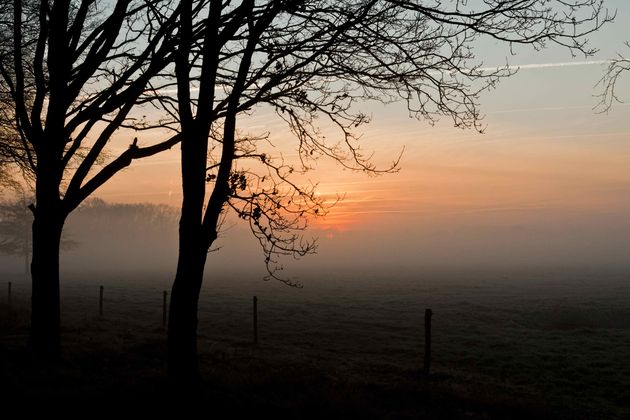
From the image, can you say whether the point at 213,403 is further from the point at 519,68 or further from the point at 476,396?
the point at 519,68

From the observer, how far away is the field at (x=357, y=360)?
9.15m

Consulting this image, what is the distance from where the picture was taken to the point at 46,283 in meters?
11.9

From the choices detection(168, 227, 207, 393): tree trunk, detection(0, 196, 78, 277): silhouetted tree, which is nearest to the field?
detection(168, 227, 207, 393): tree trunk

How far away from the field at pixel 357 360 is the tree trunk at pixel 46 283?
1.86 ft

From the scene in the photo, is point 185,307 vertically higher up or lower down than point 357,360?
higher up

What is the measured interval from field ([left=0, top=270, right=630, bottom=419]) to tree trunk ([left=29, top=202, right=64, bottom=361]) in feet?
1.86

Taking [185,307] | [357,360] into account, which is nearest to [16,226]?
[357,360]

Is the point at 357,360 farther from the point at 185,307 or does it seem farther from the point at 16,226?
the point at 16,226

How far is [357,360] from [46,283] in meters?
11.1

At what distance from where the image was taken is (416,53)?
31.0 ft

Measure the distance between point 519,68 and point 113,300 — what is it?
43089 mm

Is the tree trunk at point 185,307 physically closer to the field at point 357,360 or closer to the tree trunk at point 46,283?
the field at point 357,360

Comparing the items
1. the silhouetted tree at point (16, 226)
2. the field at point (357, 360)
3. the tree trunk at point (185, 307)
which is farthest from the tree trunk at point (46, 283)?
the silhouetted tree at point (16, 226)

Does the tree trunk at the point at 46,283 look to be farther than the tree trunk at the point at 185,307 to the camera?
Yes
